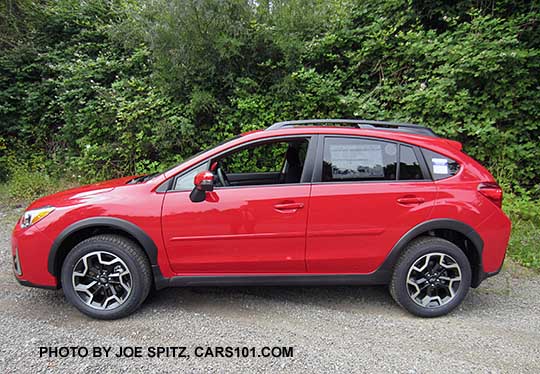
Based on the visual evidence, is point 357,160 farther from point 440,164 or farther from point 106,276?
point 106,276

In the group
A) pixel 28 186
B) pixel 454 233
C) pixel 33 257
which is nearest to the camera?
pixel 33 257

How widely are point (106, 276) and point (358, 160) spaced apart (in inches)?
92.2

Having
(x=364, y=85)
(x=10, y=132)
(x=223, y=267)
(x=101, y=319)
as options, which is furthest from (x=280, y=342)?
(x=10, y=132)

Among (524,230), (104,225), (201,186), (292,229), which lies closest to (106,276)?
(104,225)

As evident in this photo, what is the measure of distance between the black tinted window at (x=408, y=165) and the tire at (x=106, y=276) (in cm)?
230

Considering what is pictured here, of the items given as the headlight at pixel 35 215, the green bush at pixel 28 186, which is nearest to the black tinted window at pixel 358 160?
the headlight at pixel 35 215

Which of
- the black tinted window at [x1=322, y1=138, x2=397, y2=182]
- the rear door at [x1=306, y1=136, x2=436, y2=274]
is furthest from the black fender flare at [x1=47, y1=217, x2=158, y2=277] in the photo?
the black tinted window at [x1=322, y1=138, x2=397, y2=182]

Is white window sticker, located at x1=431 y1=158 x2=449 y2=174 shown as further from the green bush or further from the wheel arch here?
the green bush

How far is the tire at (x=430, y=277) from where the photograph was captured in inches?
111

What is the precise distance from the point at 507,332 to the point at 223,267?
2.34 meters

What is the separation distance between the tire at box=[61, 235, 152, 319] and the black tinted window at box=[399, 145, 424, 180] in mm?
2303

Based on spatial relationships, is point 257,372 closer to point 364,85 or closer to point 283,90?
point 283,90

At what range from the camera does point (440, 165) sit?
2877mm

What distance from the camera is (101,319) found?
2.80 meters
